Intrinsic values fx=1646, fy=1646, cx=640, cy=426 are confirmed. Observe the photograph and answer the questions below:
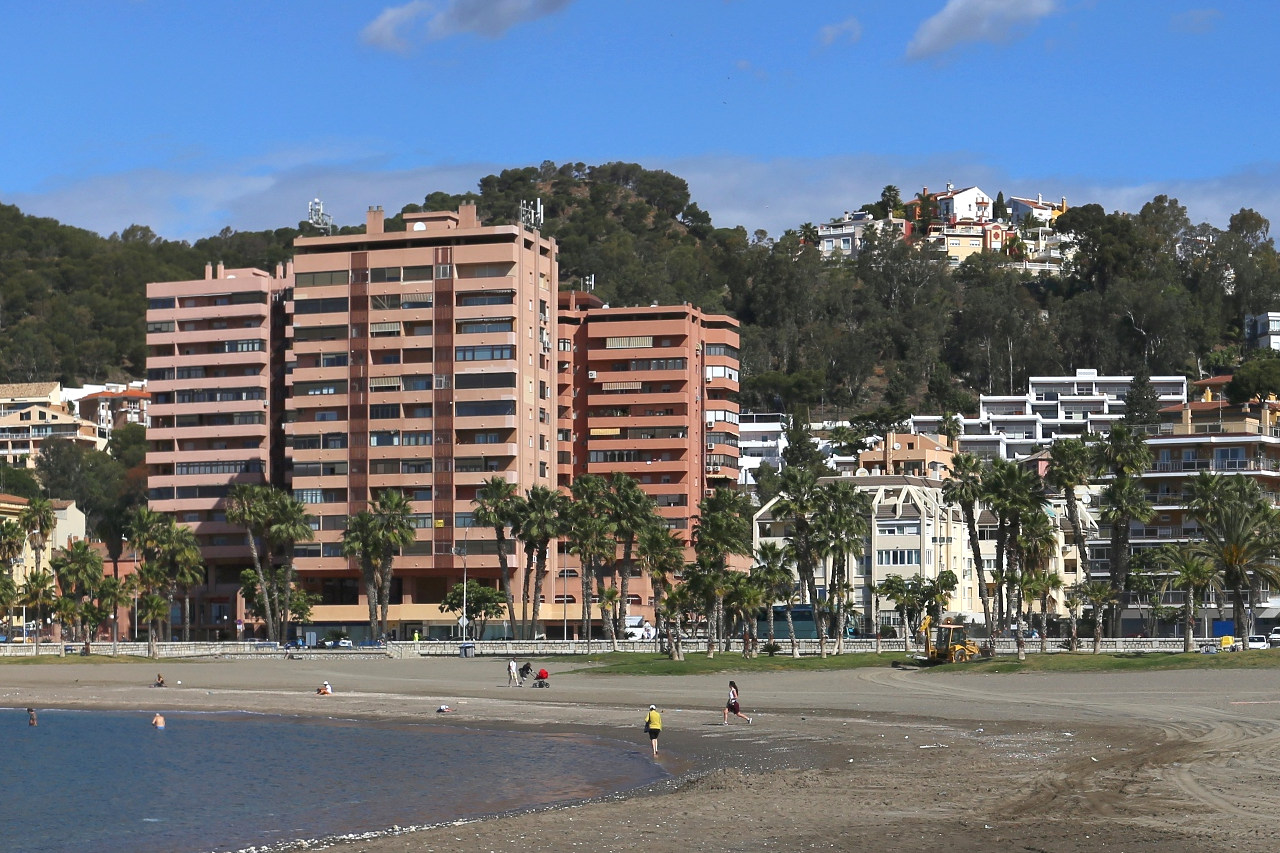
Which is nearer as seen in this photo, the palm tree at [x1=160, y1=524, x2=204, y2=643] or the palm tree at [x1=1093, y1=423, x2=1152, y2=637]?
the palm tree at [x1=1093, y1=423, x2=1152, y2=637]

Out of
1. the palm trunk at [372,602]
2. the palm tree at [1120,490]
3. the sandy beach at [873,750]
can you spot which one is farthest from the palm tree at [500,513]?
the palm tree at [1120,490]

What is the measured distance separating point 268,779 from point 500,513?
3158 inches

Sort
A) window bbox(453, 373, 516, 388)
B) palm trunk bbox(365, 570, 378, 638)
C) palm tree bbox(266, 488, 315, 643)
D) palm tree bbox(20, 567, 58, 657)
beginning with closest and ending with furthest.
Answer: palm tree bbox(20, 567, 58, 657)
palm trunk bbox(365, 570, 378, 638)
palm tree bbox(266, 488, 315, 643)
window bbox(453, 373, 516, 388)

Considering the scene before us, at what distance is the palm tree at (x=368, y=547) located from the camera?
13525cm

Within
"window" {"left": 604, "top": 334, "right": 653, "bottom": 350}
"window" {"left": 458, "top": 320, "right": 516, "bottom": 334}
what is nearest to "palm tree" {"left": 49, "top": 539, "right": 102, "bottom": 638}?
"window" {"left": 458, "top": 320, "right": 516, "bottom": 334}

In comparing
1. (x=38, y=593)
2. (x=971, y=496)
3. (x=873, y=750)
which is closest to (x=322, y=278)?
(x=38, y=593)

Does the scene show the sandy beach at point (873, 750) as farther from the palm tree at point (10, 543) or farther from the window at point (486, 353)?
the window at point (486, 353)

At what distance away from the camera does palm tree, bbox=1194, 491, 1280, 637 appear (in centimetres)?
9250

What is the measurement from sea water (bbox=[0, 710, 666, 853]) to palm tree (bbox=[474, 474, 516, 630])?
5958 centimetres

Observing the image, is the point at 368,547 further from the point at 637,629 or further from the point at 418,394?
the point at 637,629

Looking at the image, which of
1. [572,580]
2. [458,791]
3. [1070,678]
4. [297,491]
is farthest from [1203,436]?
[458,791]

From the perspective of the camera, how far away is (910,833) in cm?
3550

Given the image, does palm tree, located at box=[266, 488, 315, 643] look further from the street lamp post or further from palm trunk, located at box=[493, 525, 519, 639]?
palm trunk, located at box=[493, 525, 519, 639]

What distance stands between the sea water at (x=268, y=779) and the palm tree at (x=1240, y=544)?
151ft
